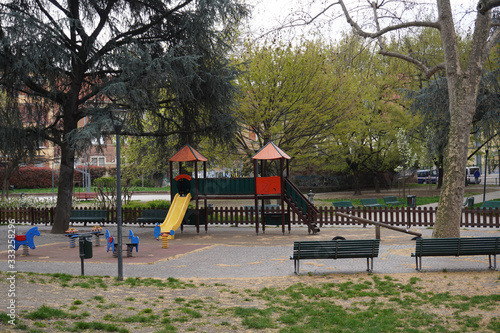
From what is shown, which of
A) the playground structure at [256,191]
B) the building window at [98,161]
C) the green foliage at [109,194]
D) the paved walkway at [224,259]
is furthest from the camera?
the building window at [98,161]

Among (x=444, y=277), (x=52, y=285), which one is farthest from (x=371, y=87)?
(x=52, y=285)

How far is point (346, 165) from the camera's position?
4097 centimetres

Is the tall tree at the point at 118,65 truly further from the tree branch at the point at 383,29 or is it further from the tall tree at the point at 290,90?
the tree branch at the point at 383,29

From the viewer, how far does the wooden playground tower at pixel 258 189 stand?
67.4ft

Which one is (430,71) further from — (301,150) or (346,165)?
(346,165)

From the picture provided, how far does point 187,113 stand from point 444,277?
1519cm

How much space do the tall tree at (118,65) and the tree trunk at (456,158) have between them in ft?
33.7

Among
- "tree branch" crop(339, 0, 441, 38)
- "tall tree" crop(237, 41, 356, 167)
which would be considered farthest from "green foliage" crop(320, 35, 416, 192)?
"tree branch" crop(339, 0, 441, 38)

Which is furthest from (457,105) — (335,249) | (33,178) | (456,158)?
(33,178)

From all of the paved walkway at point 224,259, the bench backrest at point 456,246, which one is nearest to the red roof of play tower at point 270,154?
the paved walkway at point 224,259

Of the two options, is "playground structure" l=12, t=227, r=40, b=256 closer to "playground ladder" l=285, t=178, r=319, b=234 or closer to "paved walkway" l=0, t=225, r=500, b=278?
"paved walkway" l=0, t=225, r=500, b=278

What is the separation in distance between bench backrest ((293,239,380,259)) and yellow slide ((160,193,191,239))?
343 inches

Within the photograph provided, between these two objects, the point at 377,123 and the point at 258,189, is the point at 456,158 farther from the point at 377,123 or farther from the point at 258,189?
the point at 377,123

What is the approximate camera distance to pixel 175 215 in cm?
2033
